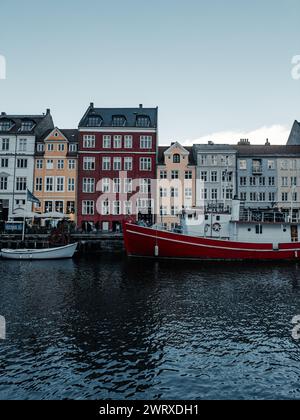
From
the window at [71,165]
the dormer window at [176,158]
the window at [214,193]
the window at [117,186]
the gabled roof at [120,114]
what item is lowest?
the window at [214,193]

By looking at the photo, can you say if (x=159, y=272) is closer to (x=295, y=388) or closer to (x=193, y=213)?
(x=193, y=213)

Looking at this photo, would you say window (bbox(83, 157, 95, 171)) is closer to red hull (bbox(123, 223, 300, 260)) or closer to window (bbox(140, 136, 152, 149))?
window (bbox(140, 136, 152, 149))

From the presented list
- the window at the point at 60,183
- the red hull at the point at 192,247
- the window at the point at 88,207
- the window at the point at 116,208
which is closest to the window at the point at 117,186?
the window at the point at 116,208

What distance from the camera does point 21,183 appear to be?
172ft

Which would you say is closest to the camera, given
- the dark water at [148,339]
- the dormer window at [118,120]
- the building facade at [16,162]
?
the dark water at [148,339]

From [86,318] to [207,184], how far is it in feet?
140

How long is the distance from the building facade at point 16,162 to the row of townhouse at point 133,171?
0.55 feet

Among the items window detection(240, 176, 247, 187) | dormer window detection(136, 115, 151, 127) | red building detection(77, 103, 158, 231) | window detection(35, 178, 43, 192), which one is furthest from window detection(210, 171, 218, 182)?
window detection(35, 178, 43, 192)

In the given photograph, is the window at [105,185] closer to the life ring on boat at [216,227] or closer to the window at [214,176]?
the window at [214,176]

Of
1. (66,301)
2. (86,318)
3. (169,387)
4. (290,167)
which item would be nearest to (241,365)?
(169,387)

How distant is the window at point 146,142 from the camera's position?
53.5m

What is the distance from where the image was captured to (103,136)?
175 ft

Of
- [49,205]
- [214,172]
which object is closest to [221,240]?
[214,172]

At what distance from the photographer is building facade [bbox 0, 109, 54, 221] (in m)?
51.8
